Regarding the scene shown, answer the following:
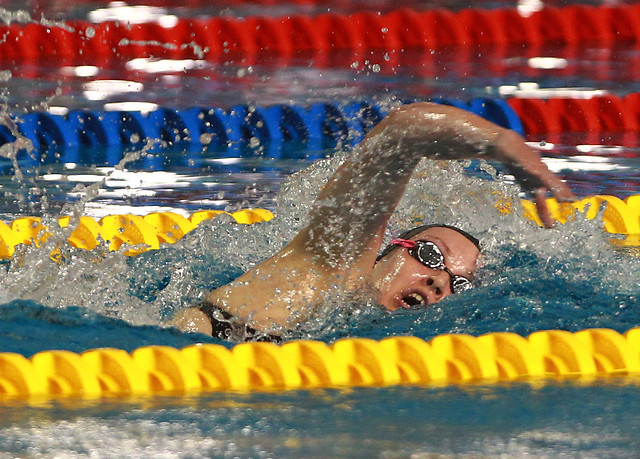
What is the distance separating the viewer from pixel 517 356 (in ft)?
8.54

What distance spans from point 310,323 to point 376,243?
0.30 metres

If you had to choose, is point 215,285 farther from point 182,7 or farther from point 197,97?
point 182,7

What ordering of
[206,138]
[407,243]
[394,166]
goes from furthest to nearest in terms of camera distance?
[206,138] < [407,243] < [394,166]

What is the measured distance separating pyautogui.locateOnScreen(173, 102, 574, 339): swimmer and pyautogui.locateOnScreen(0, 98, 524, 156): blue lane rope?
2843 mm

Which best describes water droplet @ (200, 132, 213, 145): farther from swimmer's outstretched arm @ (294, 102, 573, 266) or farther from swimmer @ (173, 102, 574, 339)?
swimmer's outstretched arm @ (294, 102, 573, 266)

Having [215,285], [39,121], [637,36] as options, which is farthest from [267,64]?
[215,285]

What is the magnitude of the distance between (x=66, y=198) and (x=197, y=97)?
2.00m

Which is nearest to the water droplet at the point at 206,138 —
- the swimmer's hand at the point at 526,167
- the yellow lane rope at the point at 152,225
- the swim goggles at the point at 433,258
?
the yellow lane rope at the point at 152,225

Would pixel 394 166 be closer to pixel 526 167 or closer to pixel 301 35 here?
pixel 526 167

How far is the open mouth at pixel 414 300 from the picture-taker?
2.89 m

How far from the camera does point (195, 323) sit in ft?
9.25

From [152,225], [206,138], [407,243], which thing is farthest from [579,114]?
[407,243]

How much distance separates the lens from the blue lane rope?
5742 mm

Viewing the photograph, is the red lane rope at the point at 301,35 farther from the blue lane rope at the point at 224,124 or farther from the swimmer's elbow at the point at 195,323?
the swimmer's elbow at the point at 195,323
